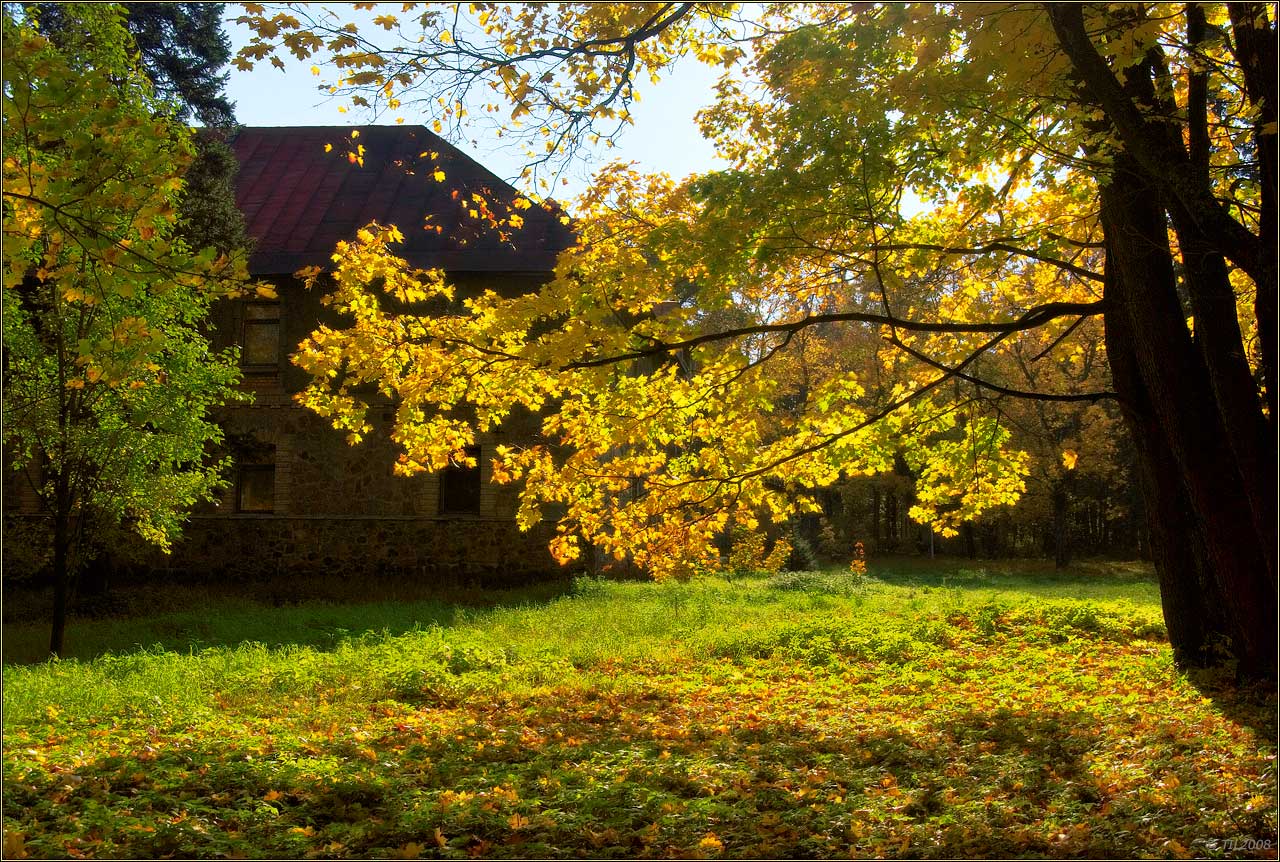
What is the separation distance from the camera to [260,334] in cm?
1842

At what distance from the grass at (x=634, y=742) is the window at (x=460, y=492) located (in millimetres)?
5677

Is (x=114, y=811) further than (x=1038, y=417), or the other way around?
(x=1038, y=417)

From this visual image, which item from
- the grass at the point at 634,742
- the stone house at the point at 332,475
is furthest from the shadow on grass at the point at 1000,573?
the grass at the point at 634,742

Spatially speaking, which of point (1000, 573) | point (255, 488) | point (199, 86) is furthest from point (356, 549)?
point (1000, 573)

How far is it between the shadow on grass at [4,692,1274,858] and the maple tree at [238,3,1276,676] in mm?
2190

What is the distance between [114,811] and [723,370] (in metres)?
5.53

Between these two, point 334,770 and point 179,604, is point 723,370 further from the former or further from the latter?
point 179,604

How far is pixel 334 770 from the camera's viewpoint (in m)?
5.58

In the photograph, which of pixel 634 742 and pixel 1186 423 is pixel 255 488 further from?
pixel 1186 423

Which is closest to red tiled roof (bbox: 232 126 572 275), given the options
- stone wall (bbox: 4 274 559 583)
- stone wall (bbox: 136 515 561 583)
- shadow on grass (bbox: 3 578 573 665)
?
stone wall (bbox: 4 274 559 583)

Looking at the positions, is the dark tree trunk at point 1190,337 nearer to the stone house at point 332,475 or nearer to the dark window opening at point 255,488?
the stone house at point 332,475

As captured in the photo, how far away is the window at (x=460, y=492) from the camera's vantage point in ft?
59.5

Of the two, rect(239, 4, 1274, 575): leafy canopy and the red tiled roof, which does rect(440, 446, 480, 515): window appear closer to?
the red tiled roof

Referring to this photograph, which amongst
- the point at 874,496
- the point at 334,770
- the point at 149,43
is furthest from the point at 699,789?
the point at 874,496
